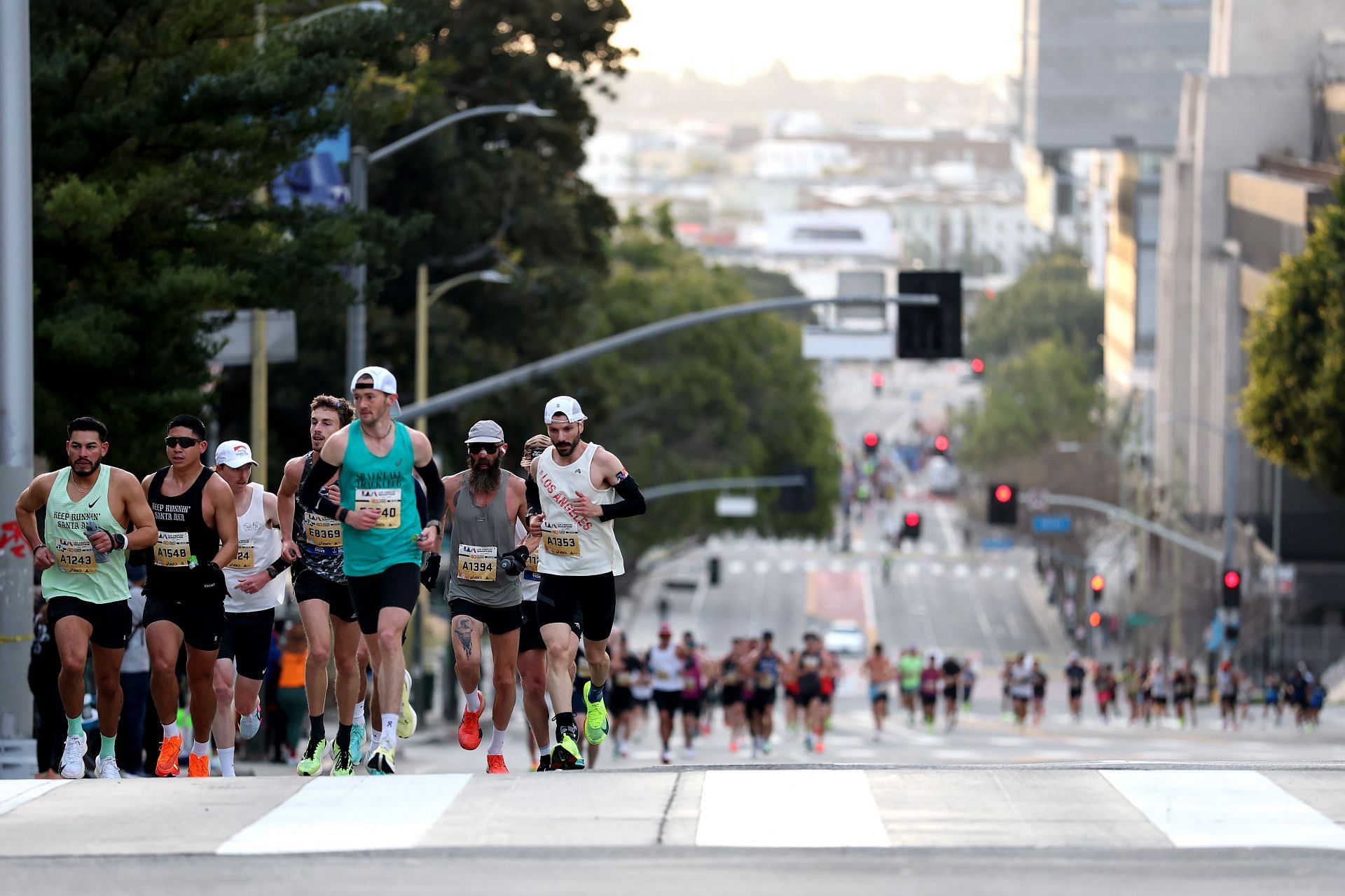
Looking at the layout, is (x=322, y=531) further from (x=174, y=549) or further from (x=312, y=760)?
(x=312, y=760)

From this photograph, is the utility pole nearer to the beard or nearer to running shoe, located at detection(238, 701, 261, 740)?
running shoe, located at detection(238, 701, 261, 740)

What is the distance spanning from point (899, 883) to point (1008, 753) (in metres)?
29.5

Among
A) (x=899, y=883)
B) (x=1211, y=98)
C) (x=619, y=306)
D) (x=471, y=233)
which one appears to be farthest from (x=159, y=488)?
(x=1211, y=98)

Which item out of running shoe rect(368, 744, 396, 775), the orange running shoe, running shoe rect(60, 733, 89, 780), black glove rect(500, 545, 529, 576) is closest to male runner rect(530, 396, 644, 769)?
black glove rect(500, 545, 529, 576)

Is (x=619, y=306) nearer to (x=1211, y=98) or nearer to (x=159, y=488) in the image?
(x=1211, y=98)

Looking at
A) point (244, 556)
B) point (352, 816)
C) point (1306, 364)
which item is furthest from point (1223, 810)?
point (1306, 364)

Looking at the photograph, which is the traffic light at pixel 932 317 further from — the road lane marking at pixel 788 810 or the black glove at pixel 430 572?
the road lane marking at pixel 788 810

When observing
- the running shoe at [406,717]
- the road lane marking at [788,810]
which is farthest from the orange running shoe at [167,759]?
the road lane marking at [788,810]

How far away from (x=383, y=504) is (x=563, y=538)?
1450 millimetres

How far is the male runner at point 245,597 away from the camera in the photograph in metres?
13.9

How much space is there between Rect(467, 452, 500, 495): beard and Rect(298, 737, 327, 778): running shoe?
1689 mm

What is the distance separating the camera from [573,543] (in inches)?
538

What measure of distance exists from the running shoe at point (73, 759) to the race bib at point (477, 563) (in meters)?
2.39

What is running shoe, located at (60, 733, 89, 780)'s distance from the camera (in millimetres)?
13805
